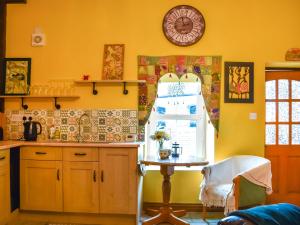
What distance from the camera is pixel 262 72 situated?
389 centimetres

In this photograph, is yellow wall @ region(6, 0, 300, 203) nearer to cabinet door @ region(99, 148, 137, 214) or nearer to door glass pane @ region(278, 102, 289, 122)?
door glass pane @ region(278, 102, 289, 122)

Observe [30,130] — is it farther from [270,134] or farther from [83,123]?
[270,134]

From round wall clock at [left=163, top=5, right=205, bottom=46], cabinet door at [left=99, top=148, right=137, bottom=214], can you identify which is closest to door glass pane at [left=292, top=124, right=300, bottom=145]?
round wall clock at [left=163, top=5, right=205, bottom=46]

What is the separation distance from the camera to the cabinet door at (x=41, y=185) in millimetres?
3430

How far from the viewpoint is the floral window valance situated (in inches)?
152

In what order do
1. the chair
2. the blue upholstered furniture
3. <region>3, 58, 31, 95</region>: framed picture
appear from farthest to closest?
<region>3, 58, 31, 95</region>: framed picture → the chair → the blue upholstered furniture

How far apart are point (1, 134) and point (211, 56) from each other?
119 inches

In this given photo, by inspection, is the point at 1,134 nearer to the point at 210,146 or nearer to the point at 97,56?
the point at 97,56

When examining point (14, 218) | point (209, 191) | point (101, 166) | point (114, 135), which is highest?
point (114, 135)

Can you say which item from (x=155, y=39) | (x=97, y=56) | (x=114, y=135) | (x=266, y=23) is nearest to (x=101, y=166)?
(x=114, y=135)

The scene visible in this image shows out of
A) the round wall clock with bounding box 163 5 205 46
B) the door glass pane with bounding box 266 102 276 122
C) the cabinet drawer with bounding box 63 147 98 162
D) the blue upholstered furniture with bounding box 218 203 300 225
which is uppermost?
Result: the round wall clock with bounding box 163 5 205 46

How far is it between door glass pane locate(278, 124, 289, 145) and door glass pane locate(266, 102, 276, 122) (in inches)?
6.4

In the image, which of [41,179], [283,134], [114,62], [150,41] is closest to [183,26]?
[150,41]

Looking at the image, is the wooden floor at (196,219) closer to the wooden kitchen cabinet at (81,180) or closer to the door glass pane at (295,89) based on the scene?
the wooden kitchen cabinet at (81,180)
